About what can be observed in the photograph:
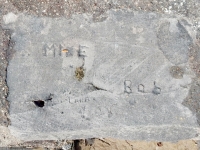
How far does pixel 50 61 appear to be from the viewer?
215 centimetres

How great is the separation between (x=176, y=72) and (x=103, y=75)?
48cm

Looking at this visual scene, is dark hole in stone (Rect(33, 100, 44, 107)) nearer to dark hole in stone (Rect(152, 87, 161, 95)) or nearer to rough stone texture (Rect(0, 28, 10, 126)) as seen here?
rough stone texture (Rect(0, 28, 10, 126))

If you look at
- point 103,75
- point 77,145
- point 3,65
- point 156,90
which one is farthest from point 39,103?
point 156,90

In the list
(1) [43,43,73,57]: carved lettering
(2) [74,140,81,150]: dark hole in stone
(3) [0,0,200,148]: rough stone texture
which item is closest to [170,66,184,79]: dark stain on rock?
(3) [0,0,200,148]: rough stone texture

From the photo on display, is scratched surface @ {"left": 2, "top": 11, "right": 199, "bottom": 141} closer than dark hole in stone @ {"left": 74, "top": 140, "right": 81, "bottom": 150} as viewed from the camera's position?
Yes

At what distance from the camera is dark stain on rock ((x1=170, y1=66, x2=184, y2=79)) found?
6.86ft

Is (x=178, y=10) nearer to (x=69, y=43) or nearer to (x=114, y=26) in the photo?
(x=114, y=26)

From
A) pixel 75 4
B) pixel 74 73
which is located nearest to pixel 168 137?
pixel 74 73

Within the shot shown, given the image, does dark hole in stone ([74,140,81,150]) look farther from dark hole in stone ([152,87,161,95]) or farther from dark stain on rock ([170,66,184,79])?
dark stain on rock ([170,66,184,79])

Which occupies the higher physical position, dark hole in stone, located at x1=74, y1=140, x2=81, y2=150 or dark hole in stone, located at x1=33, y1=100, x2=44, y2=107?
dark hole in stone, located at x1=33, y1=100, x2=44, y2=107

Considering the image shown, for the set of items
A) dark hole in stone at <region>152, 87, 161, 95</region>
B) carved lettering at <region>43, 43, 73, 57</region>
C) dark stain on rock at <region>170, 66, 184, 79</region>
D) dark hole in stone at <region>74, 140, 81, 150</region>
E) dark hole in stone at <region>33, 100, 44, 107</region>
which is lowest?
dark hole in stone at <region>74, 140, 81, 150</region>

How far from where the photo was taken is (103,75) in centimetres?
212

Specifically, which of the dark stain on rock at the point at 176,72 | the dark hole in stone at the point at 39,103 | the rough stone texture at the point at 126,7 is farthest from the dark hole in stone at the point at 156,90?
the dark hole in stone at the point at 39,103

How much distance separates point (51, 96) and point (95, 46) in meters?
0.45
